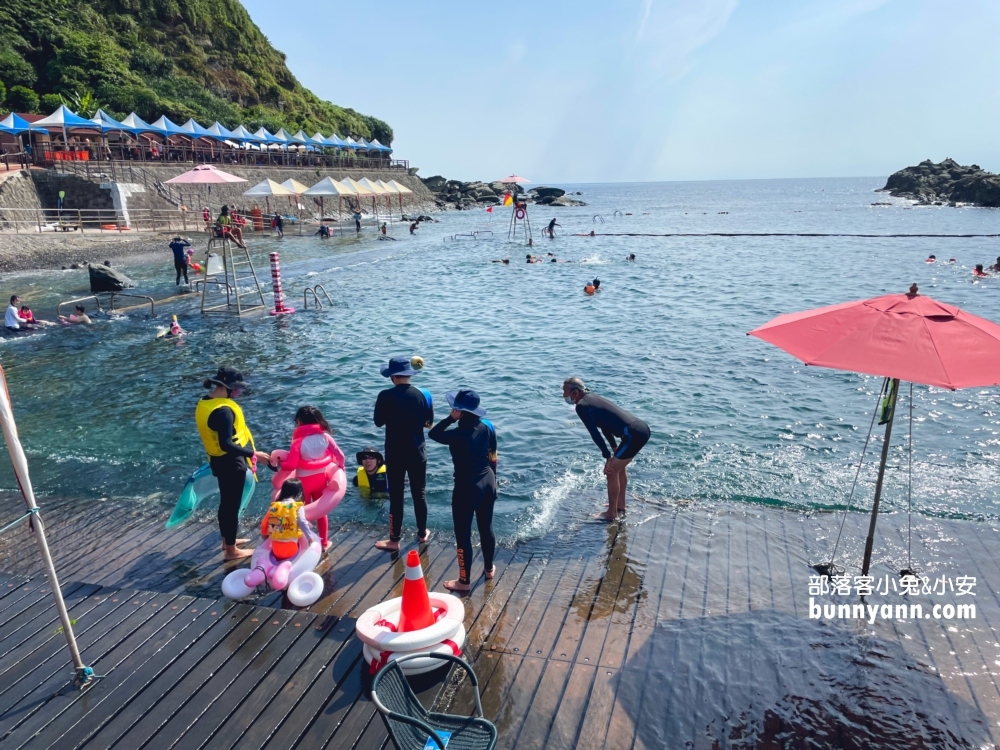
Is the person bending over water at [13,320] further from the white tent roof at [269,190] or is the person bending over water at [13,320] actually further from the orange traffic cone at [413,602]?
the orange traffic cone at [413,602]

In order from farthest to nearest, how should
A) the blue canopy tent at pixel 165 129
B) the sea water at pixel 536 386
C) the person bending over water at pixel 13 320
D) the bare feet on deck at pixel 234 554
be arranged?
the blue canopy tent at pixel 165 129 → the person bending over water at pixel 13 320 → the sea water at pixel 536 386 → the bare feet on deck at pixel 234 554

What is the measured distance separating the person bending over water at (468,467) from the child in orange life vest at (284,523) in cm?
153

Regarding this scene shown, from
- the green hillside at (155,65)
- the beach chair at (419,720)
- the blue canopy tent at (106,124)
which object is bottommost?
the beach chair at (419,720)

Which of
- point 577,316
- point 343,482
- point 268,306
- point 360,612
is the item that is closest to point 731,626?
point 360,612

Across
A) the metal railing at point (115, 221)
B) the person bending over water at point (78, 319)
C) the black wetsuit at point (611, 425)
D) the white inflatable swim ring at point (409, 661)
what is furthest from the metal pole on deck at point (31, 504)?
the metal railing at point (115, 221)

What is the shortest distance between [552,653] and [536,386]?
1007 cm

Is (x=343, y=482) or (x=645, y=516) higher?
(x=343, y=482)

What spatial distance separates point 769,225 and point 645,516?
231ft

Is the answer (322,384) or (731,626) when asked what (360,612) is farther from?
(322,384)

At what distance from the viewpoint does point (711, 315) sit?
75.0ft

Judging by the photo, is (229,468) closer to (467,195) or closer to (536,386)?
(536,386)

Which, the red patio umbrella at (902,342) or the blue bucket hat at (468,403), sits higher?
the red patio umbrella at (902,342)

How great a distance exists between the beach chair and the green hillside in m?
63.4

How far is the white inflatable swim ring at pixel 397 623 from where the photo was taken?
477 cm
